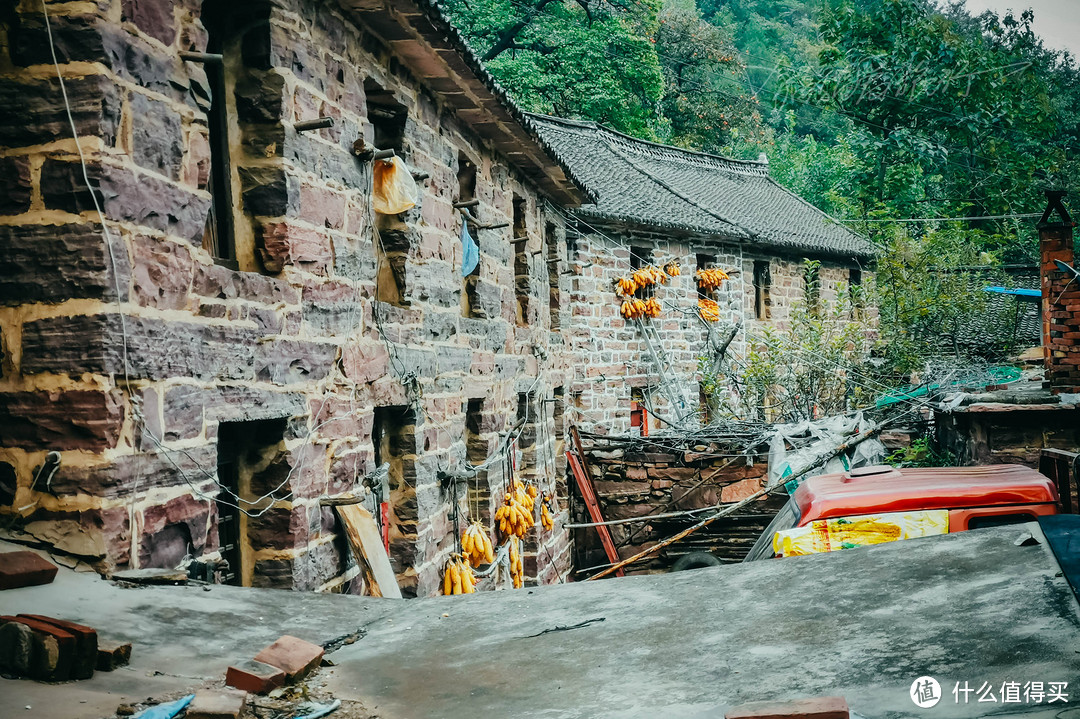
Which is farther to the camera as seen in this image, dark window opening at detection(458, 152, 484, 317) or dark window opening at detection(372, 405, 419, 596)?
dark window opening at detection(458, 152, 484, 317)

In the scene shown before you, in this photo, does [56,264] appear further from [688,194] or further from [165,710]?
[688,194]

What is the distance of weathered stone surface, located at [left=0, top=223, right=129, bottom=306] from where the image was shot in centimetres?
316

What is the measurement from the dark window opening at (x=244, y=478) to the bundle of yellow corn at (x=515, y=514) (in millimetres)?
4147

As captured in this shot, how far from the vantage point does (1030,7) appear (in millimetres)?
30484

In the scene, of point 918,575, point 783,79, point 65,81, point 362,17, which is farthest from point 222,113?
point 783,79

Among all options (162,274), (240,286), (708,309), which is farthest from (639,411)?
(162,274)

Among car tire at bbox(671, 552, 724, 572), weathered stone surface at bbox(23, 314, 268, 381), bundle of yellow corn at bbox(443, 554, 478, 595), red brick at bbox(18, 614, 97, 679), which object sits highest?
weathered stone surface at bbox(23, 314, 268, 381)

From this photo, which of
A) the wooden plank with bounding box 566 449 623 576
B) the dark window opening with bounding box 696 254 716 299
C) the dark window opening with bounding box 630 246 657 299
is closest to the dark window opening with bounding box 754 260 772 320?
the dark window opening with bounding box 696 254 716 299

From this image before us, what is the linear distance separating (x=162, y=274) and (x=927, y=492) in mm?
4639

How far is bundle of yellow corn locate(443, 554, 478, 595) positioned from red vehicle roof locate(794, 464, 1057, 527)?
2.54 m

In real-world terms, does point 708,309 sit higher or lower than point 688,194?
lower

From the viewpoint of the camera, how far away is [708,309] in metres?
16.8

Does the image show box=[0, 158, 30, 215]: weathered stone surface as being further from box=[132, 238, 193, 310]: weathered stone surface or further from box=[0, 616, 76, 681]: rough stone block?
box=[0, 616, 76, 681]: rough stone block

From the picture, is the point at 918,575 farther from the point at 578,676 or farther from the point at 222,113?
the point at 222,113
